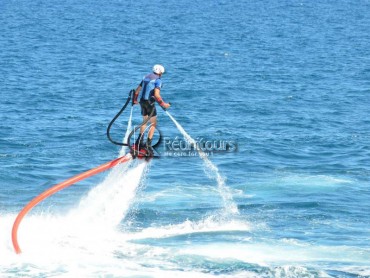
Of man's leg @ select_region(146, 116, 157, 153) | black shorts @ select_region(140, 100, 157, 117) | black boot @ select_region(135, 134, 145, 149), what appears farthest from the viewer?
Result: black boot @ select_region(135, 134, 145, 149)

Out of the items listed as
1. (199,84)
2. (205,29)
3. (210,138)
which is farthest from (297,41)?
(210,138)

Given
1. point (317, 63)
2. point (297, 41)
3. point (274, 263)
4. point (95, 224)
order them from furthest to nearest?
point (297, 41) → point (317, 63) → point (95, 224) → point (274, 263)

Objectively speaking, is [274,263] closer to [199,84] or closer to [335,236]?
[335,236]

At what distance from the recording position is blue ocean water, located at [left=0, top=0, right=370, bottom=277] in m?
36.1

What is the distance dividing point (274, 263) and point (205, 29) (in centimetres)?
Result: 10207

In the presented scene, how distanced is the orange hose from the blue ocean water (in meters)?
1.19

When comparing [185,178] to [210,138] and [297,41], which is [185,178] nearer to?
[210,138]

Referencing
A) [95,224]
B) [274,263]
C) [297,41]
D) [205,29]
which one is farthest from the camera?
[205,29]

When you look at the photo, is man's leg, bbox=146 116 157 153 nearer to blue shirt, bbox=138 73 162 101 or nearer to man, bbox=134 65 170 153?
man, bbox=134 65 170 153

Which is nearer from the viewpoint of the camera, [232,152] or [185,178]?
[185,178]

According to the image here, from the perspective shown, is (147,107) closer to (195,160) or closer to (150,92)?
(150,92)

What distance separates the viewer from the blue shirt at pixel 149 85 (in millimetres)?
32156

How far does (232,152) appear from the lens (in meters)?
56.8

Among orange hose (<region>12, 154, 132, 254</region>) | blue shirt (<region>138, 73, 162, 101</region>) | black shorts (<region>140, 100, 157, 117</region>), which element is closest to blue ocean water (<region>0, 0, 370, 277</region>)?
orange hose (<region>12, 154, 132, 254</region>)
